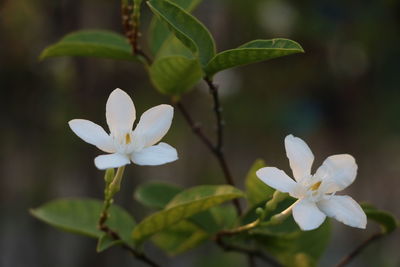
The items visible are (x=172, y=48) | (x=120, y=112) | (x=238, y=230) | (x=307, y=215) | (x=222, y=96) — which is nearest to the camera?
(x=307, y=215)

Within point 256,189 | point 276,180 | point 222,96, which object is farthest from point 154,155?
point 222,96

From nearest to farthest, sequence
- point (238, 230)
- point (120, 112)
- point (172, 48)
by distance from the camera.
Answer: point (120, 112) < point (238, 230) < point (172, 48)

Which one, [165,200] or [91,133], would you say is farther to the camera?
[165,200]

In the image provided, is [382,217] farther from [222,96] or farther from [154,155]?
[222,96]

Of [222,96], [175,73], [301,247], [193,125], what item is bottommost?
[222,96]

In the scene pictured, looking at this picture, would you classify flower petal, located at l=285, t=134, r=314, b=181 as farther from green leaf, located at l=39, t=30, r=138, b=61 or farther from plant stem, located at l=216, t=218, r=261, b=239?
green leaf, located at l=39, t=30, r=138, b=61

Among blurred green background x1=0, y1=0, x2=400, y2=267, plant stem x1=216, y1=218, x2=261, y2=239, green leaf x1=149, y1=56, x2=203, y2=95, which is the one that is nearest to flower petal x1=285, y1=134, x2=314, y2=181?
plant stem x1=216, y1=218, x2=261, y2=239

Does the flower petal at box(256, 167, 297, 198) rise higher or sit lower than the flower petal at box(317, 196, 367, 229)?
higher

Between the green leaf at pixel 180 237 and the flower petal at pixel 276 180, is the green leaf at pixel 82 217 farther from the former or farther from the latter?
the flower petal at pixel 276 180
